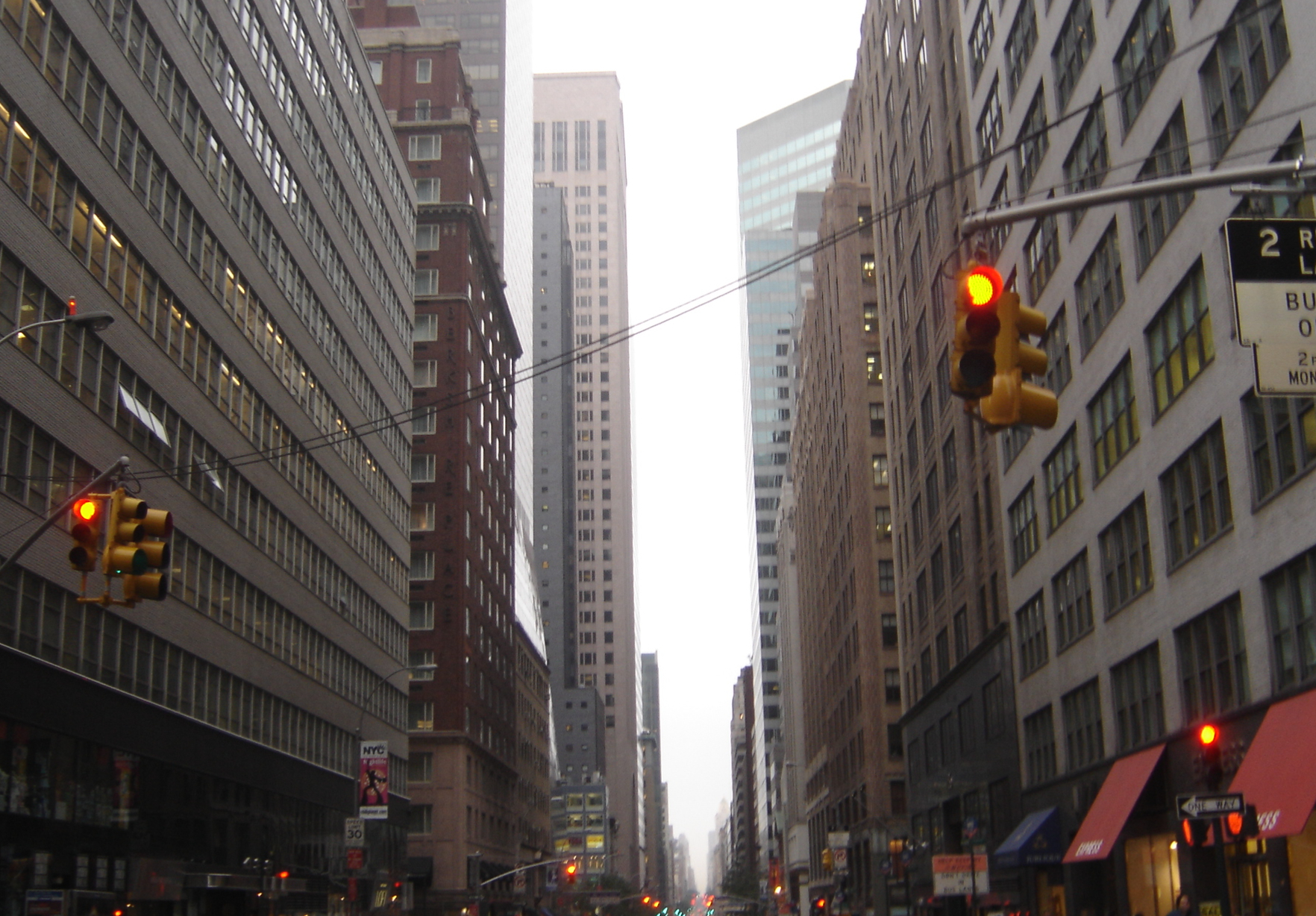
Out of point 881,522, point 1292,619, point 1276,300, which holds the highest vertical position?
point 881,522

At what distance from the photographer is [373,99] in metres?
69.9

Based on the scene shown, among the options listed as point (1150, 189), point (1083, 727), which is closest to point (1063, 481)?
point (1083, 727)

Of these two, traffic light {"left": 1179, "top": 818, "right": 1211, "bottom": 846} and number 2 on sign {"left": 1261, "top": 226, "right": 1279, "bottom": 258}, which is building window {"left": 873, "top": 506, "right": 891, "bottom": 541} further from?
number 2 on sign {"left": 1261, "top": 226, "right": 1279, "bottom": 258}

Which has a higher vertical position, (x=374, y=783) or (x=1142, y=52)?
(x=1142, y=52)

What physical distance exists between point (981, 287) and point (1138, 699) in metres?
27.8

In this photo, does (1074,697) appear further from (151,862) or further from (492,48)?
(492,48)

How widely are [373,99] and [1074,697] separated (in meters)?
47.8

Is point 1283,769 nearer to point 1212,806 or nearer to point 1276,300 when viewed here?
point 1212,806

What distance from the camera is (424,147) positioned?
97.4 m

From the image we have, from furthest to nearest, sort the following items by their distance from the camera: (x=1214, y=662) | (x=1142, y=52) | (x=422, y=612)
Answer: (x=422, y=612)
(x=1142, y=52)
(x=1214, y=662)

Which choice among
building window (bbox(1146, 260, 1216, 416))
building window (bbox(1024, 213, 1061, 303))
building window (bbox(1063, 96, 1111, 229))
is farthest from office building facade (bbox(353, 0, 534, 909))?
building window (bbox(1146, 260, 1216, 416))

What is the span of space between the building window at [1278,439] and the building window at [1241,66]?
5189 millimetres

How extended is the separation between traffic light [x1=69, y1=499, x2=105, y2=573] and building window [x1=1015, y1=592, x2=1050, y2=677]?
34062 mm

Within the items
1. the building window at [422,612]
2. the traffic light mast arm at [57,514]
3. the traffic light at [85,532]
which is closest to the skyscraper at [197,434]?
the traffic light at [85,532]
